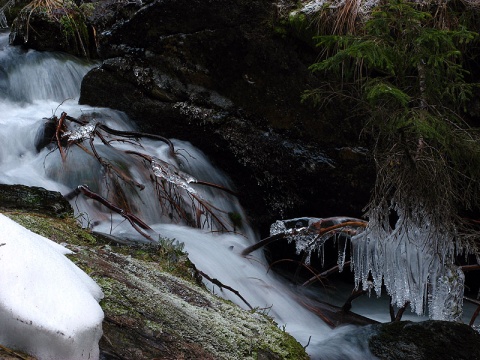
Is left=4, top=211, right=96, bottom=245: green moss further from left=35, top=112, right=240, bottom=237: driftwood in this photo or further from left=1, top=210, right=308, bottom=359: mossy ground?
left=35, top=112, right=240, bottom=237: driftwood

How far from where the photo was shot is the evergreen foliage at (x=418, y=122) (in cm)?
381

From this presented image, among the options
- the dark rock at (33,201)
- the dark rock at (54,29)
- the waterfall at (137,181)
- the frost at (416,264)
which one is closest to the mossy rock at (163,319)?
the dark rock at (33,201)

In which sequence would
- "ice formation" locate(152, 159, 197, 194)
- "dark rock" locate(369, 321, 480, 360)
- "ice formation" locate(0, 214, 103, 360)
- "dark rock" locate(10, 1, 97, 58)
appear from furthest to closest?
"dark rock" locate(10, 1, 97, 58) < "ice formation" locate(152, 159, 197, 194) < "dark rock" locate(369, 321, 480, 360) < "ice formation" locate(0, 214, 103, 360)

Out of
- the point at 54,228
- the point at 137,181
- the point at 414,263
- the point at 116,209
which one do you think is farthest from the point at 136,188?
the point at 414,263

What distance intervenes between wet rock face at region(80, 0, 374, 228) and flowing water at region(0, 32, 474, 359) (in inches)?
→ 11.2

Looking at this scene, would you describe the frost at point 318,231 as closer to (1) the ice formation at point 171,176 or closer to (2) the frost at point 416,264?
(2) the frost at point 416,264

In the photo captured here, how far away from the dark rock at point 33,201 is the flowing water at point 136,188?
327 millimetres

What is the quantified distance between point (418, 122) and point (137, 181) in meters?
2.61

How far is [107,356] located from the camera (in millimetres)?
1514

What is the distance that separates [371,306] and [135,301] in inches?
157

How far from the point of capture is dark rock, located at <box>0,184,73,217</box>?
321cm

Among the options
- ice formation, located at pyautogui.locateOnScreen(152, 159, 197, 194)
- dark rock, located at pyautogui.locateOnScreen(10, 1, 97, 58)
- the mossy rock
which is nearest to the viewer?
the mossy rock

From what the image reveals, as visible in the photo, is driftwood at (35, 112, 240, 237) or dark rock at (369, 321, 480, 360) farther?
driftwood at (35, 112, 240, 237)

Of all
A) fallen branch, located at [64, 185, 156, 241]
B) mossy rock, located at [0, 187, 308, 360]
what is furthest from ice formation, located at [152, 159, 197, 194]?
mossy rock, located at [0, 187, 308, 360]
